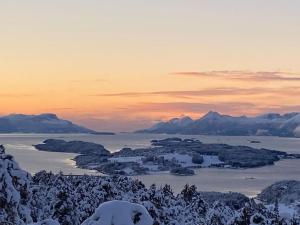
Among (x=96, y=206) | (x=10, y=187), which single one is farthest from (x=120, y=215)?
(x=96, y=206)

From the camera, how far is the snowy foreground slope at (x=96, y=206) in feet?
39.2

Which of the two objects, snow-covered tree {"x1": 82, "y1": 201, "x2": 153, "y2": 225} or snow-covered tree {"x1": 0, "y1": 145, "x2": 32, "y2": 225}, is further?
snow-covered tree {"x1": 0, "y1": 145, "x2": 32, "y2": 225}

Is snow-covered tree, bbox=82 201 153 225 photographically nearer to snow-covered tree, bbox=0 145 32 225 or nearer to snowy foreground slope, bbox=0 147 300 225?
snowy foreground slope, bbox=0 147 300 225

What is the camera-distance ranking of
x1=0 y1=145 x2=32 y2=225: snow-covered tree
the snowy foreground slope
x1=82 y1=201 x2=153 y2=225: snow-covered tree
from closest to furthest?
1. x1=82 y1=201 x2=153 y2=225: snow-covered tree
2. the snowy foreground slope
3. x1=0 y1=145 x2=32 y2=225: snow-covered tree

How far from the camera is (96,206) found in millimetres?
36250

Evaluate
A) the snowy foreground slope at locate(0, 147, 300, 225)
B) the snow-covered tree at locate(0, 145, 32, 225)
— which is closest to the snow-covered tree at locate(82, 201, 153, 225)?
the snowy foreground slope at locate(0, 147, 300, 225)

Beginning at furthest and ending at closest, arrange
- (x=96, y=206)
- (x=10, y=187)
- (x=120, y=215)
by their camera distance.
A: (x=96, y=206), (x=10, y=187), (x=120, y=215)

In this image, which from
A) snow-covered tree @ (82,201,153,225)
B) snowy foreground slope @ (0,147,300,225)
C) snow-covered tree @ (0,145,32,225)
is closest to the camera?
snow-covered tree @ (82,201,153,225)

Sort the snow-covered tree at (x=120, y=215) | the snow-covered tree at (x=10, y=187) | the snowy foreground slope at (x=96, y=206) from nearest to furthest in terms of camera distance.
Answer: the snow-covered tree at (x=120, y=215) → the snowy foreground slope at (x=96, y=206) → the snow-covered tree at (x=10, y=187)

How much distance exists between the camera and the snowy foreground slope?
471 inches

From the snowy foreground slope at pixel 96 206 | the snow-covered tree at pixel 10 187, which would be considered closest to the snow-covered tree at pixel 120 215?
the snowy foreground slope at pixel 96 206

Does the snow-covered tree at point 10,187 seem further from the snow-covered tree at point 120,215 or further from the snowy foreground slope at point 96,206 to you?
the snow-covered tree at point 120,215

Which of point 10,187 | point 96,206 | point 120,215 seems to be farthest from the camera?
point 96,206

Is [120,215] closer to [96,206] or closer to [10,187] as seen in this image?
[10,187]
